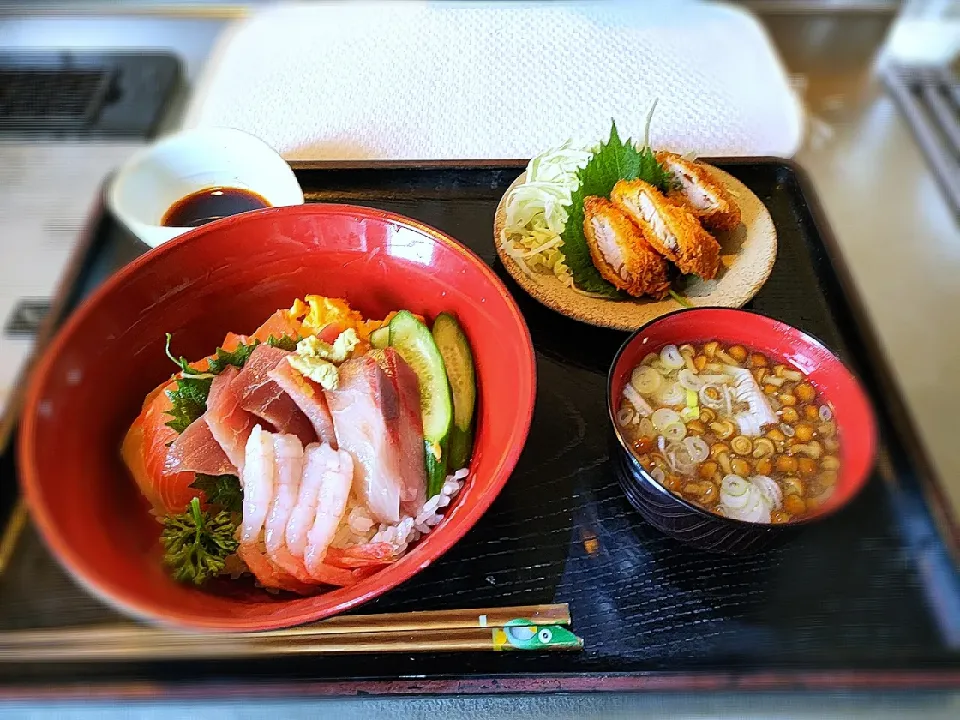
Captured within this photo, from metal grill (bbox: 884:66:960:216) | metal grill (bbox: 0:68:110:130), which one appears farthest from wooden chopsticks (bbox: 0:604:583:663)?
metal grill (bbox: 884:66:960:216)

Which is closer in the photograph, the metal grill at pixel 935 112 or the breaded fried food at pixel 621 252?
the breaded fried food at pixel 621 252

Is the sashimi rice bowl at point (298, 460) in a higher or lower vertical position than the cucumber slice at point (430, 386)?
lower

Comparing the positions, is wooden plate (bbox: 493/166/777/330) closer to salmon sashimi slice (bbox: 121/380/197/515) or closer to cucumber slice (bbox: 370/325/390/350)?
cucumber slice (bbox: 370/325/390/350)

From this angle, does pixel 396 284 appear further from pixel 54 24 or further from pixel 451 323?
pixel 54 24

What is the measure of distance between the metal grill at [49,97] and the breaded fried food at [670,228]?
0.76 m

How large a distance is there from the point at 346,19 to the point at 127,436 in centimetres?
121

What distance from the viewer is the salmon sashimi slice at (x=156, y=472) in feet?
2.32

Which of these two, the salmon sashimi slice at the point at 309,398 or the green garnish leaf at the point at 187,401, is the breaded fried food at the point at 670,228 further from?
the green garnish leaf at the point at 187,401

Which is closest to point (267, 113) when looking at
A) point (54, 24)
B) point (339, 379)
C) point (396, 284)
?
point (54, 24)

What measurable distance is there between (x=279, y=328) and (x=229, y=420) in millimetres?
172

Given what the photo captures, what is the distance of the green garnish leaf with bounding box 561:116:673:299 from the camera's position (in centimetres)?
100

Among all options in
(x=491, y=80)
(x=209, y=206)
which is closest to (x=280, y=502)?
(x=209, y=206)

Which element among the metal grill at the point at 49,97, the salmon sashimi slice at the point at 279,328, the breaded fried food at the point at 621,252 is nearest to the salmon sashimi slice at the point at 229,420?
the salmon sashimi slice at the point at 279,328

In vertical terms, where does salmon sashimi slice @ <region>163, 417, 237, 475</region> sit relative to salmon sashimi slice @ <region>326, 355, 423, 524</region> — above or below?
below
